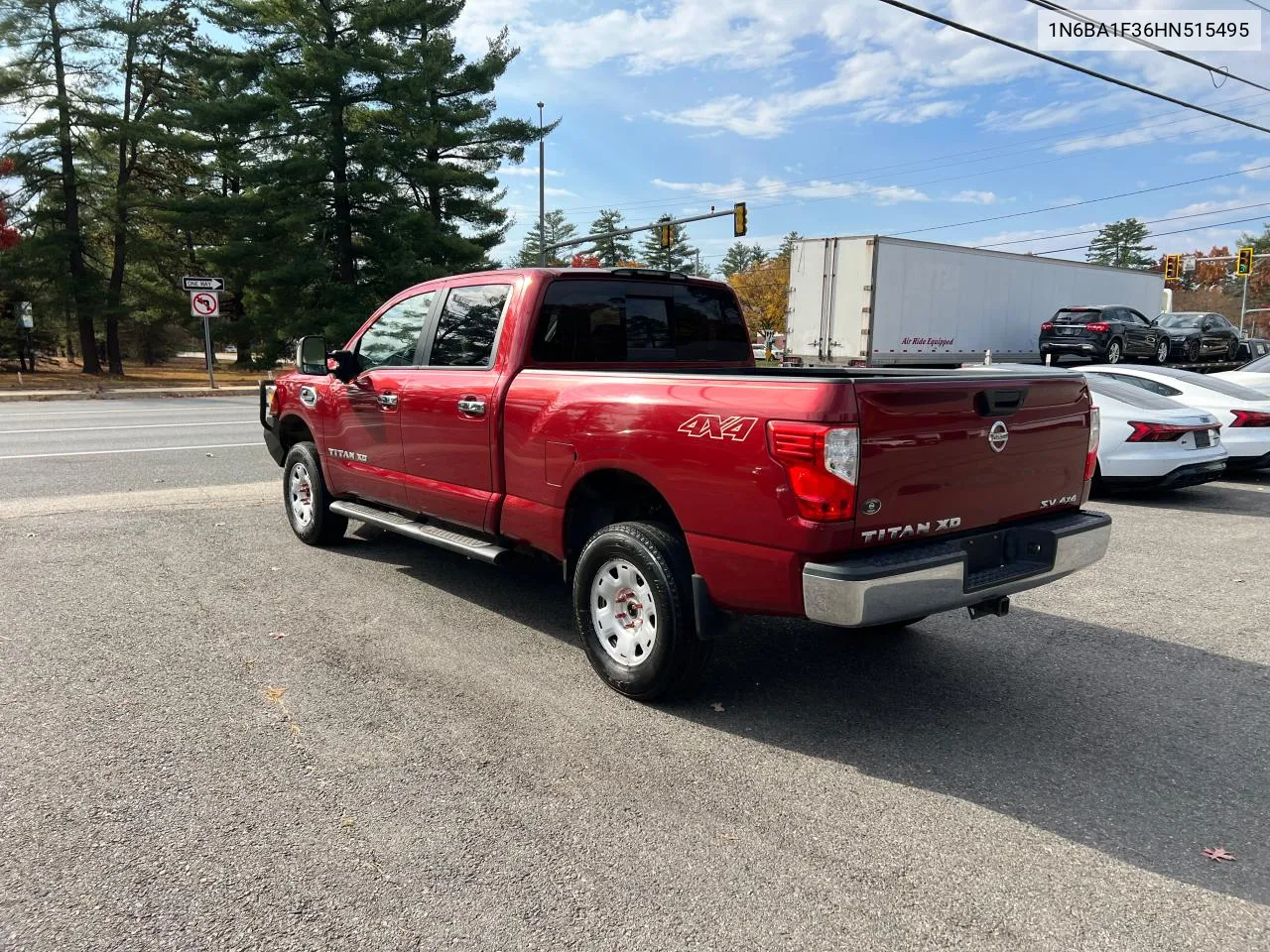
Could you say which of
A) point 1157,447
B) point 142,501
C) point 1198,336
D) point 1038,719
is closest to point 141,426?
point 142,501

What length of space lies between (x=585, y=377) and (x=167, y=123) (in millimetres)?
34044

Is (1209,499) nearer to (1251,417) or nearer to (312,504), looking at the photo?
(1251,417)

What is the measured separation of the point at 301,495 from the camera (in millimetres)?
7016

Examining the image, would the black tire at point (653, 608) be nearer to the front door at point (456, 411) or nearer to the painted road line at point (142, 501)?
the front door at point (456, 411)

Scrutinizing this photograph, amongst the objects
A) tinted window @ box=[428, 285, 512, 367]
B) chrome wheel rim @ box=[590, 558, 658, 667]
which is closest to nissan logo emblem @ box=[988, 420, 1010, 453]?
A: chrome wheel rim @ box=[590, 558, 658, 667]

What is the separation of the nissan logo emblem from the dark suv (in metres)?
20.0

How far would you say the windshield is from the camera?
2159 centimetres

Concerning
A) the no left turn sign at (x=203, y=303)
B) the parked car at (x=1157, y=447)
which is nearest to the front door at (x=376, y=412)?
the parked car at (x=1157, y=447)

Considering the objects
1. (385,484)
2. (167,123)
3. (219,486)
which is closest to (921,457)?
(385,484)

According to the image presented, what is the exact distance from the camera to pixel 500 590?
5.78 meters

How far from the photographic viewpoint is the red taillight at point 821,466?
3.16 m

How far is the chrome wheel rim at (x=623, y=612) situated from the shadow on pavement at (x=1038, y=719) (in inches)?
12.0

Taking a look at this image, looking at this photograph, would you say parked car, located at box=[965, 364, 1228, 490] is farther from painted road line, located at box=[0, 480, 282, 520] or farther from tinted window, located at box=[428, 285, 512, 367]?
painted road line, located at box=[0, 480, 282, 520]

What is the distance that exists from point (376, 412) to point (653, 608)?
2780 mm
